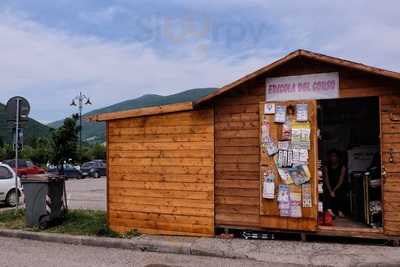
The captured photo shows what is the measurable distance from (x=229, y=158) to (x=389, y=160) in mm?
2900

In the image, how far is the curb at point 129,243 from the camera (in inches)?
328

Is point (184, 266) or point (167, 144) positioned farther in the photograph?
point (167, 144)

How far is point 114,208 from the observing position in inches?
405

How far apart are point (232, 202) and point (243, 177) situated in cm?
54

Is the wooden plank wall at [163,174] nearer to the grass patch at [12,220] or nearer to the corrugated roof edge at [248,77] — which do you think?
the corrugated roof edge at [248,77]

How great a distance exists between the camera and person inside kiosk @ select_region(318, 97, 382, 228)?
30.2ft

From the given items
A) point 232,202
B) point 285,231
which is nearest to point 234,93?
point 232,202

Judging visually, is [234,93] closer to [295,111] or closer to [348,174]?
[295,111]

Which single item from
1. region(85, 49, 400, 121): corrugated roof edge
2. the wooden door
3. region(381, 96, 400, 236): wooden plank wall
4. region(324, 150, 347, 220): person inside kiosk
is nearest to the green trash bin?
region(85, 49, 400, 121): corrugated roof edge

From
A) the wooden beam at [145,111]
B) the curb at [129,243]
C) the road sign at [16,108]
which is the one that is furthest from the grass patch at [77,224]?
the road sign at [16,108]

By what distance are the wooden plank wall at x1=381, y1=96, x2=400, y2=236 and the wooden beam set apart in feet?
11.9

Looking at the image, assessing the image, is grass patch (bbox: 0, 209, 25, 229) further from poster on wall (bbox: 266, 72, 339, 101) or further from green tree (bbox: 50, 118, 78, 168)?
green tree (bbox: 50, 118, 78, 168)

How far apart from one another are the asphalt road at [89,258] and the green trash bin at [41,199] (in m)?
1.35

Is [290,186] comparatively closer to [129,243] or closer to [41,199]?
[129,243]
